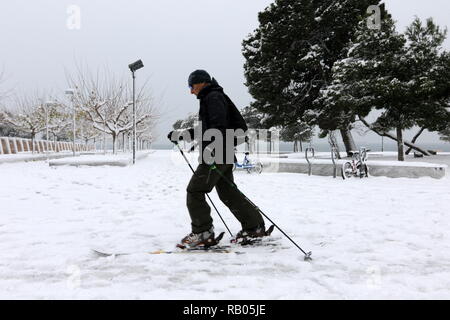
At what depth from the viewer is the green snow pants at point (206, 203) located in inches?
127

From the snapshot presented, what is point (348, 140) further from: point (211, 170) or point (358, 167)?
point (211, 170)

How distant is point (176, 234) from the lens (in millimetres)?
4043

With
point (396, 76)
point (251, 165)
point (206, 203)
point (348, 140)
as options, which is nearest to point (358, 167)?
point (251, 165)

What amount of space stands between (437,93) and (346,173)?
961 cm

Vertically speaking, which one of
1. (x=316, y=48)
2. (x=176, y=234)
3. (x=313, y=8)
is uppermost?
(x=313, y=8)

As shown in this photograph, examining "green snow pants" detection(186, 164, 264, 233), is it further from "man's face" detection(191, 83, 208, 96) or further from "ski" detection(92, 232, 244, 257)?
"man's face" detection(191, 83, 208, 96)

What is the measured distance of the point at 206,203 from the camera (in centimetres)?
337

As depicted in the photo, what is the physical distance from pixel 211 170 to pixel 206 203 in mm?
389

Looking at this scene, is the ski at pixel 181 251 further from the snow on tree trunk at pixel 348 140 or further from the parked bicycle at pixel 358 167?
the snow on tree trunk at pixel 348 140

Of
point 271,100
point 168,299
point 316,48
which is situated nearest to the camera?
point 168,299

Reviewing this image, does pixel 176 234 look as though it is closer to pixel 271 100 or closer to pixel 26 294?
pixel 26 294

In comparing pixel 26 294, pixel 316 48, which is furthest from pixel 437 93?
pixel 26 294

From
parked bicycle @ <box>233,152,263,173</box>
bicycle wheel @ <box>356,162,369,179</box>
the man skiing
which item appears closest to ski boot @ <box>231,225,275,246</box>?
the man skiing

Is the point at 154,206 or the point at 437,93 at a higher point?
the point at 437,93
